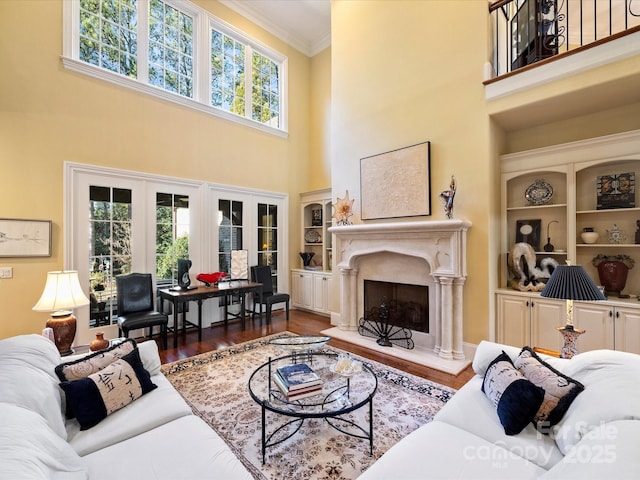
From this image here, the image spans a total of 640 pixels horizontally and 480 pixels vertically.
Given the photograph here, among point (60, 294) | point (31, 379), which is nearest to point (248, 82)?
point (60, 294)

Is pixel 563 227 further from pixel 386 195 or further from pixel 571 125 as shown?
pixel 386 195

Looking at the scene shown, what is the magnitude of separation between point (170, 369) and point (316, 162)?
4761 mm

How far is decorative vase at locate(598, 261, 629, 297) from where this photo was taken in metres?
3.07

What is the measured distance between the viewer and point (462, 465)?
52.3 inches

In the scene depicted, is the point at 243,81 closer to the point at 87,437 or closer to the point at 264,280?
the point at 264,280

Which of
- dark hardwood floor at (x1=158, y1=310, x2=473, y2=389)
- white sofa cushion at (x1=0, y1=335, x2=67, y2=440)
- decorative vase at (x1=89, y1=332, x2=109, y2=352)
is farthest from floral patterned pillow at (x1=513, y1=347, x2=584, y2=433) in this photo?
decorative vase at (x1=89, y1=332, x2=109, y2=352)

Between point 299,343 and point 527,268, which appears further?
point 527,268

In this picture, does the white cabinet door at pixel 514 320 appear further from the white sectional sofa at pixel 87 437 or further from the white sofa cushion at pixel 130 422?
the white sofa cushion at pixel 130 422

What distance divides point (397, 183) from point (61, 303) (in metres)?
Answer: 3.95

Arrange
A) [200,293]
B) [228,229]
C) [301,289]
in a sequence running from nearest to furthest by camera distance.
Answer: [200,293] < [228,229] < [301,289]

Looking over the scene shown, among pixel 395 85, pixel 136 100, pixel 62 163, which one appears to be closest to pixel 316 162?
pixel 395 85

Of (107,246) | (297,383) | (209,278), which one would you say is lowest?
(297,383)

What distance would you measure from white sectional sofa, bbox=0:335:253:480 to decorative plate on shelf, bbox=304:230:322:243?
14.9 feet

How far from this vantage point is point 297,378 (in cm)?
204
